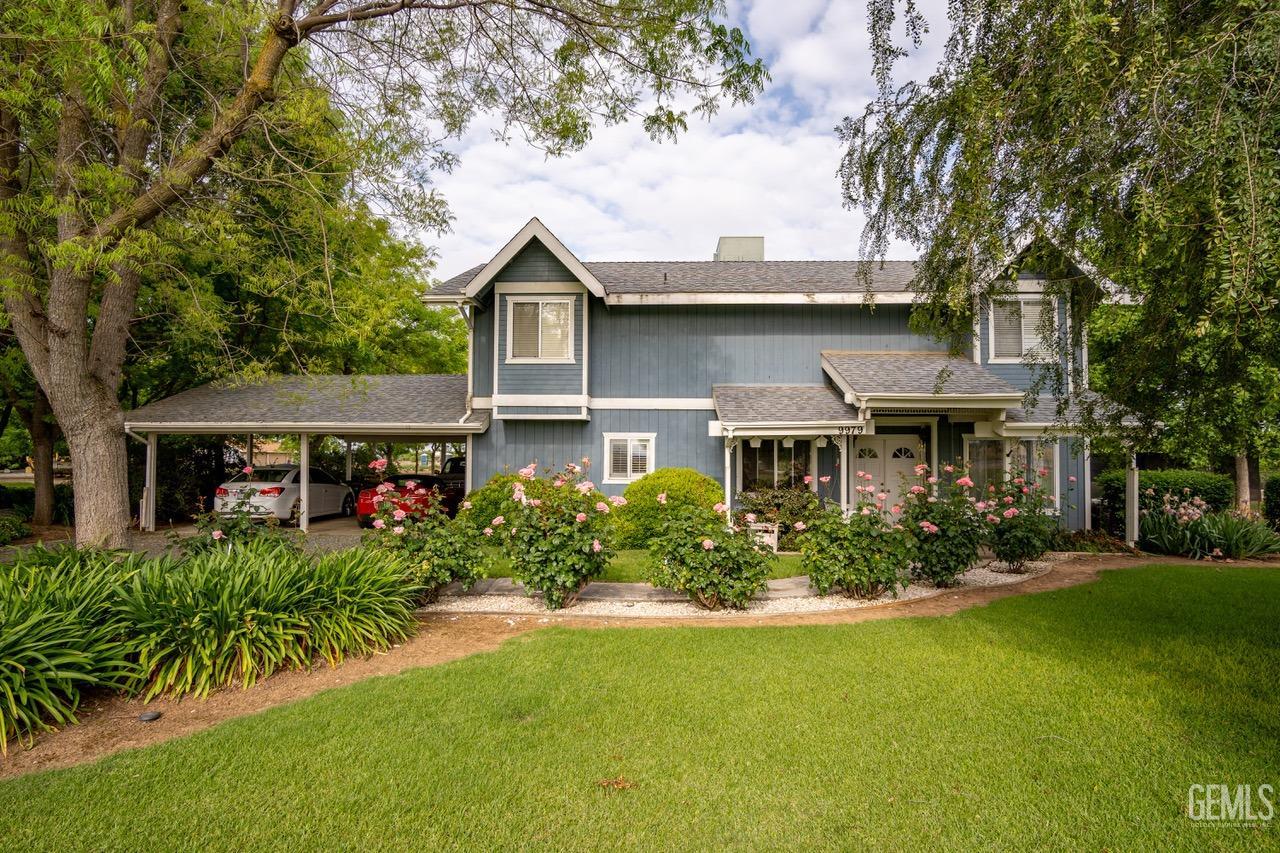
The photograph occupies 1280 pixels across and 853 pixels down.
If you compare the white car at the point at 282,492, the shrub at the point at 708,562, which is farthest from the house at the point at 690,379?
the shrub at the point at 708,562

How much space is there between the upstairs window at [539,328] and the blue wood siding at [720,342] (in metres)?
0.78

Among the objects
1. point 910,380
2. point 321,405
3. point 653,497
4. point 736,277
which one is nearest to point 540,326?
point 653,497

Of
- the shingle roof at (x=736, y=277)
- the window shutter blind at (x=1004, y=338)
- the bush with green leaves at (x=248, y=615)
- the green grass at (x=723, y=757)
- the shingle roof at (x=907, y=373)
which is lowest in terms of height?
the green grass at (x=723, y=757)

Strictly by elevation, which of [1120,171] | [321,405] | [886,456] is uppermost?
[1120,171]

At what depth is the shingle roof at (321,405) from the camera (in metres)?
14.1

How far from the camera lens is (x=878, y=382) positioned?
12281 mm

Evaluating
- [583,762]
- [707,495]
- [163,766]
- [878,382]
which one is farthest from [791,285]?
[163,766]

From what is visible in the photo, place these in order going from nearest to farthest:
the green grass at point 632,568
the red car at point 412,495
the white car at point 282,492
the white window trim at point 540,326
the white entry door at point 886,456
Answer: the red car at point 412,495, the green grass at point 632,568, the white window trim at point 540,326, the white entry door at point 886,456, the white car at point 282,492

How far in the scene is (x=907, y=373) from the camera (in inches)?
504

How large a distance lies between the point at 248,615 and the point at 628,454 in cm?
903

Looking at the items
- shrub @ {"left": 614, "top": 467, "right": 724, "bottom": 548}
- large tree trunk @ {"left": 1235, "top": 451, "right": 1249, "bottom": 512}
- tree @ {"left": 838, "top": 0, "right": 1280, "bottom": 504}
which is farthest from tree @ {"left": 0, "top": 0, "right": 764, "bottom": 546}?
large tree trunk @ {"left": 1235, "top": 451, "right": 1249, "bottom": 512}

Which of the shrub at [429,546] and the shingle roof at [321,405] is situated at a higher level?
the shingle roof at [321,405]

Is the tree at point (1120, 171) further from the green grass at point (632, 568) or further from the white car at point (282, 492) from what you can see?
the white car at point (282, 492)

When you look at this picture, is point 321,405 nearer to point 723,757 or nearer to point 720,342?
point 720,342
